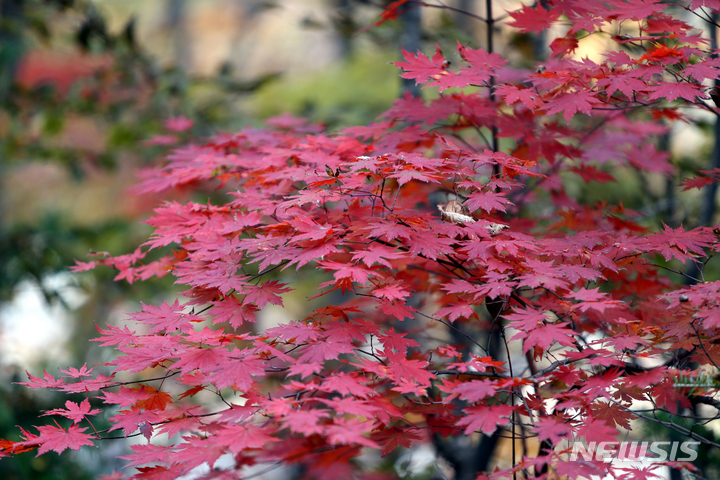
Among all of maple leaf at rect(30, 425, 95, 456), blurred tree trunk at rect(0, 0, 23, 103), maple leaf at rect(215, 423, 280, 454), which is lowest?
maple leaf at rect(30, 425, 95, 456)

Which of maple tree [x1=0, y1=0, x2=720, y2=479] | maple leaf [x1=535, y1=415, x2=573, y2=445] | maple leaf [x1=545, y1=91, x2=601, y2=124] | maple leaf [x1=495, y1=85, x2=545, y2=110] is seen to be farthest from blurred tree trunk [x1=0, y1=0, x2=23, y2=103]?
maple leaf [x1=535, y1=415, x2=573, y2=445]

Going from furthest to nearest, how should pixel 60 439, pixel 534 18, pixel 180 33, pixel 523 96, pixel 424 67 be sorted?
1. pixel 180 33
2. pixel 534 18
3. pixel 424 67
4. pixel 523 96
5. pixel 60 439

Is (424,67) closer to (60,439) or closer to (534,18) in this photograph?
(534,18)

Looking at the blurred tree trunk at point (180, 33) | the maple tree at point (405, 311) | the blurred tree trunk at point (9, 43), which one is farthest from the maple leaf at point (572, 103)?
the blurred tree trunk at point (180, 33)

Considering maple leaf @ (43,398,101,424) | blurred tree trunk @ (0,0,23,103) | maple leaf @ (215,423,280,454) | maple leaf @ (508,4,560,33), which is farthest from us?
blurred tree trunk @ (0,0,23,103)

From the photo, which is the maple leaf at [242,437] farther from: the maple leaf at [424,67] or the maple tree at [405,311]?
the maple leaf at [424,67]

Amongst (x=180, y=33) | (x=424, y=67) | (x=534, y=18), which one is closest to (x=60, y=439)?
(x=424, y=67)

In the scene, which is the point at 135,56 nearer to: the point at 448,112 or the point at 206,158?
the point at 206,158

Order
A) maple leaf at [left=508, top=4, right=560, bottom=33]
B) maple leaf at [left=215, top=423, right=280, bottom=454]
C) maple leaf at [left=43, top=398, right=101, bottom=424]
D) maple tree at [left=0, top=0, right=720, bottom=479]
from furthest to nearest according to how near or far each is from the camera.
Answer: maple leaf at [left=508, top=4, right=560, bottom=33] < maple leaf at [left=43, top=398, right=101, bottom=424] < maple tree at [left=0, top=0, right=720, bottom=479] < maple leaf at [left=215, top=423, right=280, bottom=454]

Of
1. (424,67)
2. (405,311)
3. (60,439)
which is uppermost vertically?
(424,67)

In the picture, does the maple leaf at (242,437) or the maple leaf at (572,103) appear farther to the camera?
the maple leaf at (572,103)

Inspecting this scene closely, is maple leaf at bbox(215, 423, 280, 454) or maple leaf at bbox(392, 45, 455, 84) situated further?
maple leaf at bbox(392, 45, 455, 84)

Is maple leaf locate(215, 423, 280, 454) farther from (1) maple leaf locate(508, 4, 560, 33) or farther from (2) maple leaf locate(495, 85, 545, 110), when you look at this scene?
(1) maple leaf locate(508, 4, 560, 33)

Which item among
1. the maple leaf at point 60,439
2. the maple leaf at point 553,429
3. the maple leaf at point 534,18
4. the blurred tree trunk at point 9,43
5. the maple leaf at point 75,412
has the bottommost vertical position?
the maple leaf at point 60,439
